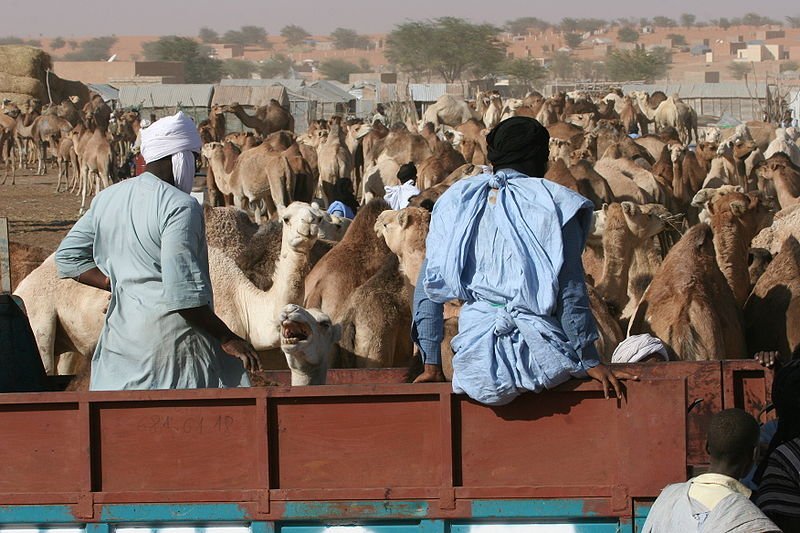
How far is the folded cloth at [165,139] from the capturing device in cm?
445

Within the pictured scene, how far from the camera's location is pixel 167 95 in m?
51.7

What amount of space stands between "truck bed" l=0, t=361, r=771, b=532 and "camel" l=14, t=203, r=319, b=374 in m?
3.60

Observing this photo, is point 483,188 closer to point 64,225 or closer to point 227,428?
point 227,428

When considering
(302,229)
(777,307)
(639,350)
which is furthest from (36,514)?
(777,307)

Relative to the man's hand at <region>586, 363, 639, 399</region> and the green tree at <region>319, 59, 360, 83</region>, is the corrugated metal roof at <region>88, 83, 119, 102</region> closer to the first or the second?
the man's hand at <region>586, 363, 639, 399</region>

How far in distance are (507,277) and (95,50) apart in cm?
19166

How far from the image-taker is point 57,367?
8.95 m

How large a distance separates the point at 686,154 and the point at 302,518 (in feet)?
49.0

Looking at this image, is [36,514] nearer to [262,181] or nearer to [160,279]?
[160,279]

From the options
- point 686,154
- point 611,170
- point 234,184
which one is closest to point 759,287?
point 611,170

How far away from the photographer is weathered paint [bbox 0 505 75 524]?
418 cm

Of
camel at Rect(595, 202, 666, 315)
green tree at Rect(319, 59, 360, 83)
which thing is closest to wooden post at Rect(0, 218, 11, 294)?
camel at Rect(595, 202, 666, 315)

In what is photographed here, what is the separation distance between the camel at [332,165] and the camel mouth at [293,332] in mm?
15657

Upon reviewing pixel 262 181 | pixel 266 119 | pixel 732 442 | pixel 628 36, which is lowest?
pixel 732 442
